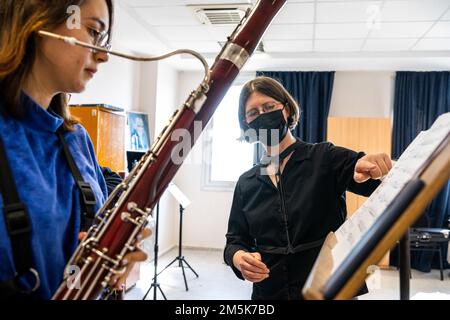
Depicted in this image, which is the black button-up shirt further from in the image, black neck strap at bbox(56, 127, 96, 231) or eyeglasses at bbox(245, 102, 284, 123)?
black neck strap at bbox(56, 127, 96, 231)

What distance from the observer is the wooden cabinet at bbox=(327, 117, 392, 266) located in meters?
4.06

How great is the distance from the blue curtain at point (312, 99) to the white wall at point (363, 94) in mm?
175

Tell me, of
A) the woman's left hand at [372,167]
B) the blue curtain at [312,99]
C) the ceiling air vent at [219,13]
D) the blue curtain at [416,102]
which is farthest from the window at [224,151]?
the woman's left hand at [372,167]

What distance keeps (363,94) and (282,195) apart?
4048 mm

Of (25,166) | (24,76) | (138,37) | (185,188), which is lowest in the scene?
(185,188)

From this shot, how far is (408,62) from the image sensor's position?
407 centimetres

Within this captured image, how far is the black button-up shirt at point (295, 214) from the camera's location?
1.08 m

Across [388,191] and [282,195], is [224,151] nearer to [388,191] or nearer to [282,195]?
[282,195]

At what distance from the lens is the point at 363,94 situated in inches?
183

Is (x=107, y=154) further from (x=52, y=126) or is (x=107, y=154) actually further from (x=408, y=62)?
(x=408, y=62)

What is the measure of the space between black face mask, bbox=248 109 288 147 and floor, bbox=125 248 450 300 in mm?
2285

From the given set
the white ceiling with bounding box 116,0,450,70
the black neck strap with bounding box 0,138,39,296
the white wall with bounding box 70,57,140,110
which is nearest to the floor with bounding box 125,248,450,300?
the white wall with bounding box 70,57,140,110

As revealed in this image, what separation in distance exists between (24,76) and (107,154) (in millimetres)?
2122
